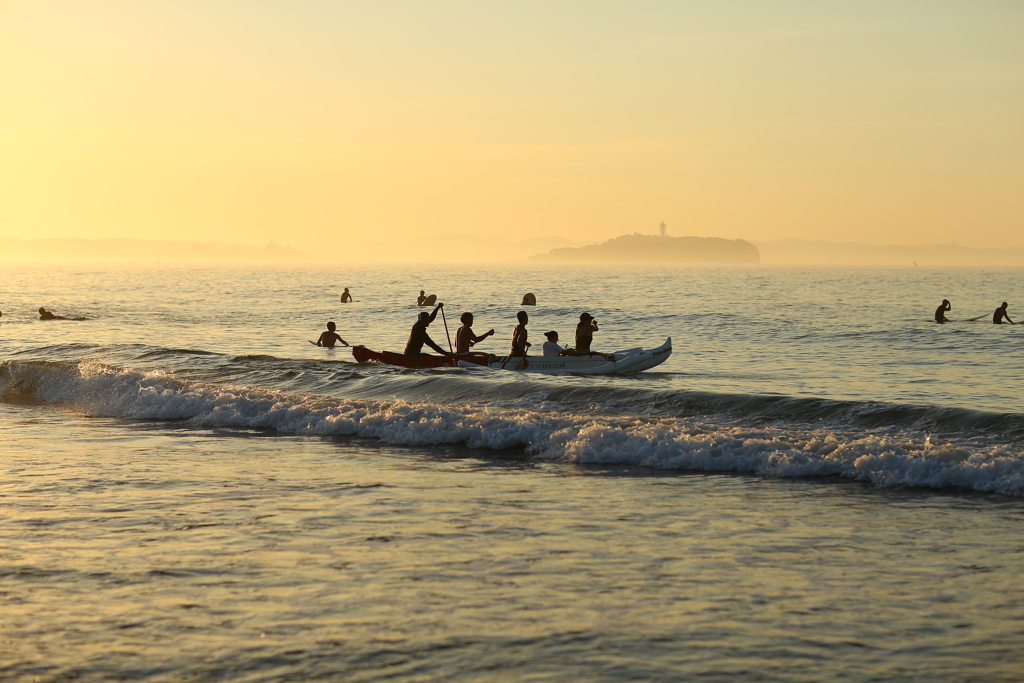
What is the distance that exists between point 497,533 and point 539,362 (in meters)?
15.6

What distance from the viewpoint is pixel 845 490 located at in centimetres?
1068

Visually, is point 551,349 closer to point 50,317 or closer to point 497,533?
point 497,533

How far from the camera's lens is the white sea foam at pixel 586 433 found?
450 inches

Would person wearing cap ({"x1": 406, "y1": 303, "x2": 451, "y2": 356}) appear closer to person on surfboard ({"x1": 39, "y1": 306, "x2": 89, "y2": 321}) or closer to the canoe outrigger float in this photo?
the canoe outrigger float

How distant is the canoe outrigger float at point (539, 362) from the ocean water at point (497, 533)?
2951 mm

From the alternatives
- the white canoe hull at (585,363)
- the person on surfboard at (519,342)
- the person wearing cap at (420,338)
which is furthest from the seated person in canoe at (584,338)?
the person wearing cap at (420,338)

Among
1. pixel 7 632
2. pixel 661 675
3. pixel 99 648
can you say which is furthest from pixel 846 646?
pixel 7 632

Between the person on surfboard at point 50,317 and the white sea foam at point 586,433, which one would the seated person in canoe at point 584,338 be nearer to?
the white sea foam at point 586,433

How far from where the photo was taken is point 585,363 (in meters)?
24.3

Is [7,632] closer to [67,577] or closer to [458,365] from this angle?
[67,577]

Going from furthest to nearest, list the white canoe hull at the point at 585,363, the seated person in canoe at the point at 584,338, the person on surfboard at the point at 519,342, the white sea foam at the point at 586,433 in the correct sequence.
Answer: the seated person in canoe at the point at 584,338 < the white canoe hull at the point at 585,363 < the person on surfboard at the point at 519,342 < the white sea foam at the point at 586,433

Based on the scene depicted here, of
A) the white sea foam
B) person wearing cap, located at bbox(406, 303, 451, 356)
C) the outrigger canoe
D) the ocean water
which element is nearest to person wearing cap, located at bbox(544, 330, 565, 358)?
the outrigger canoe

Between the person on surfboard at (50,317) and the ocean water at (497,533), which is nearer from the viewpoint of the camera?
the ocean water at (497,533)

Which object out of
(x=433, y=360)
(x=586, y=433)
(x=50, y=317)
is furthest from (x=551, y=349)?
(x=50, y=317)
